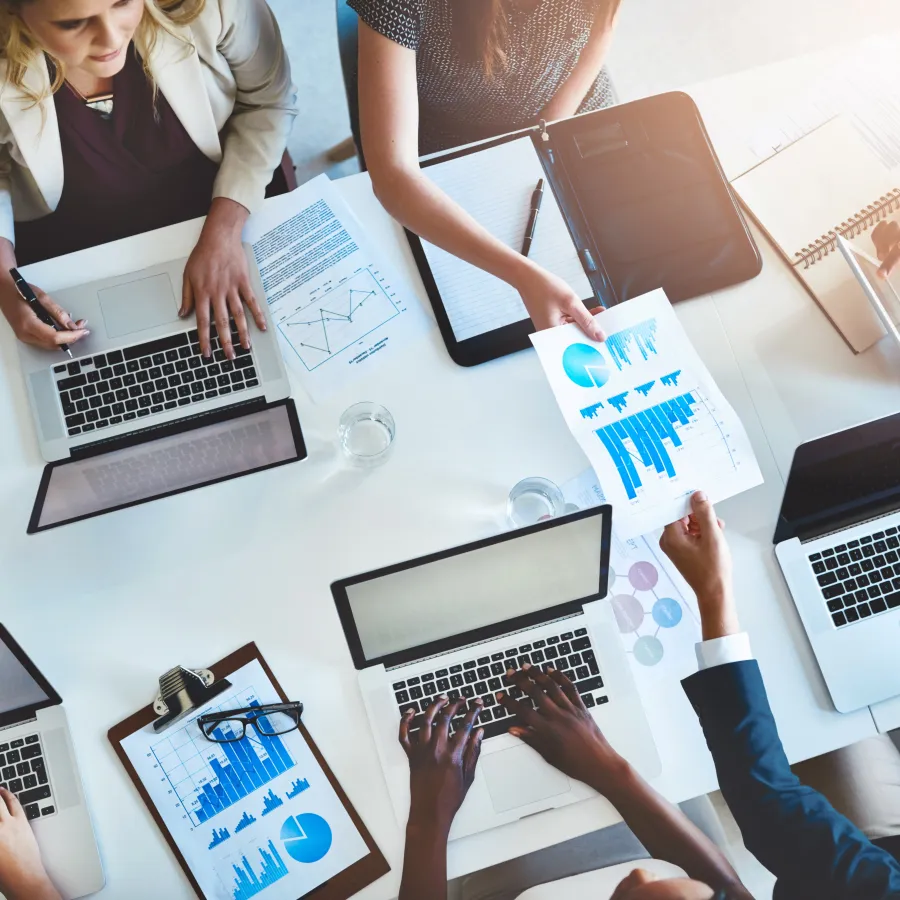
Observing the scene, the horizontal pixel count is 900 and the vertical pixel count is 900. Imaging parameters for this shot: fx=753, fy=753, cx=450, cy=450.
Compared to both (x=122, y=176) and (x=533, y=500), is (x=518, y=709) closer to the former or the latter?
(x=533, y=500)

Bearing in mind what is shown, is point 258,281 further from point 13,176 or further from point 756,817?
point 756,817

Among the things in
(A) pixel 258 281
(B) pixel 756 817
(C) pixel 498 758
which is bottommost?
(B) pixel 756 817

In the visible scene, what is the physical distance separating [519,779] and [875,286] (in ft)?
2.71

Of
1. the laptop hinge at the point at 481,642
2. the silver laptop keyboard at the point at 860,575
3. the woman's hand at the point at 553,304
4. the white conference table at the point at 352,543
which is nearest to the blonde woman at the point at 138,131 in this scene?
the white conference table at the point at 352,543

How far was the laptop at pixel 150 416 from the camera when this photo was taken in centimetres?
102

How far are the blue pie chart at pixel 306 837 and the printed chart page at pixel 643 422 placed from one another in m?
0.51

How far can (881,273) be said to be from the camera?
106 centimetres

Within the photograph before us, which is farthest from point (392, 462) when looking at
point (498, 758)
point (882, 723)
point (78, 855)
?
point (882, 723)

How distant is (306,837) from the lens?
90cm

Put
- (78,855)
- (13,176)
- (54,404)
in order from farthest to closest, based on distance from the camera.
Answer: (13,176) < (54,404) < (78,855)

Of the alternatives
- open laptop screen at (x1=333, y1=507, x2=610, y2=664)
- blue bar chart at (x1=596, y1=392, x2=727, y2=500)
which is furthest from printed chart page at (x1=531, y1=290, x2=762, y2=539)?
open laptop screen at (x1=333, y1=507, x2=610, y2=664)

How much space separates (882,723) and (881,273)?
608 mm

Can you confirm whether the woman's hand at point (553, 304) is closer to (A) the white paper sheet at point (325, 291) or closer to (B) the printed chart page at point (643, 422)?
(B) the printed chart page at point (643, 422)

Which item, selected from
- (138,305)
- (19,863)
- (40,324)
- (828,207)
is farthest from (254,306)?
(828,207)
